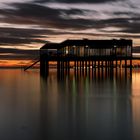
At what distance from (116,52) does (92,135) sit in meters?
68.4

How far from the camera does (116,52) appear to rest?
80500 mm

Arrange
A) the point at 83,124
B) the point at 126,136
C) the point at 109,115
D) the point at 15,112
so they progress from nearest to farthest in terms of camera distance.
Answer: the point at 126,136, the point at 83,124, the point at 109,115, the point at 15,112

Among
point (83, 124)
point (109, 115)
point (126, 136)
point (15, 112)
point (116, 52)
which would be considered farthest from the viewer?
point (116, 52)

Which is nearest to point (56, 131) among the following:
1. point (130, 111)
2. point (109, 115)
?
point (109, 115)

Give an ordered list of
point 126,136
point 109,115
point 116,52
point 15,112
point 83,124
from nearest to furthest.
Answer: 1. point 126,136
2. point 83,124
3. point 109,115
4. point 15,112
5. point 116,52

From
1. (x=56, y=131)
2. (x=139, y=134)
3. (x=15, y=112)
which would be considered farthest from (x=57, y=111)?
(x=139, y=134)

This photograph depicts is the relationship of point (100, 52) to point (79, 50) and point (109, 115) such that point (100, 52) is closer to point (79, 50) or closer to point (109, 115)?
point (79, 50)

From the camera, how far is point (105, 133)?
13242mm

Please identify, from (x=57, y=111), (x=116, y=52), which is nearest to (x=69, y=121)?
(x=57, y=111)

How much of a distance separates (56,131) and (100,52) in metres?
71.8

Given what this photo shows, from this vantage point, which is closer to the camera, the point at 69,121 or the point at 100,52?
the point at 69,121

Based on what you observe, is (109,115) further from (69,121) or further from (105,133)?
(105,133)

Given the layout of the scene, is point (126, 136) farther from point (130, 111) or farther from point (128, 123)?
point (130, 111)

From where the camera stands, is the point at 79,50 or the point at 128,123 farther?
the point at 79,50
